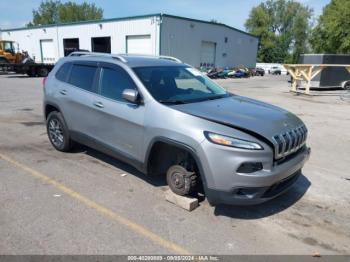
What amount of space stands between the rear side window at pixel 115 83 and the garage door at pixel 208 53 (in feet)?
107

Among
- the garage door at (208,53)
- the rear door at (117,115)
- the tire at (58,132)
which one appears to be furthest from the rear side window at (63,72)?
the garage door at (208,53)

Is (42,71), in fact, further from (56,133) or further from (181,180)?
(181,180)

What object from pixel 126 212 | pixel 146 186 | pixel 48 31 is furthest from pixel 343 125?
pixel 48 31

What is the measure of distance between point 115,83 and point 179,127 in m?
1.48

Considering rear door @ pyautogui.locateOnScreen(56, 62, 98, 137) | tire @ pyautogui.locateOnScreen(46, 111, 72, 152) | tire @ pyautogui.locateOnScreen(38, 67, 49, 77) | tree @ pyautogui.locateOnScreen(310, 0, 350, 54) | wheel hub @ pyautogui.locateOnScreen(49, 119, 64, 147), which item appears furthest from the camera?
tree @ pyautogui.locateOnScreen(310, 0, 350, 54)

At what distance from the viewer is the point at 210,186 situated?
3490 mm

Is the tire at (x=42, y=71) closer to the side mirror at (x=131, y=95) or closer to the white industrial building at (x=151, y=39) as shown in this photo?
the white industrial building at (x=151, y=39)

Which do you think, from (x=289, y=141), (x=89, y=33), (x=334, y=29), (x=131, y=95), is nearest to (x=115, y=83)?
(x=131, y=95)

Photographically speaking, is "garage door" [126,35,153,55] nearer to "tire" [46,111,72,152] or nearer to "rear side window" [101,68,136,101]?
"tire" [46,111,72,152]

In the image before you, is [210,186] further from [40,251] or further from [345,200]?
[345,200]

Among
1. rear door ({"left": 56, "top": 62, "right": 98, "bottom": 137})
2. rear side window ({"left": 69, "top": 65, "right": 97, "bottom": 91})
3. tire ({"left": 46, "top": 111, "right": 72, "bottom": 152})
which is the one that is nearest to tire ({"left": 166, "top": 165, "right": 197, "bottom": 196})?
rear door ({"left": 56, "top": 62, "right": 98, "bottom": 137})

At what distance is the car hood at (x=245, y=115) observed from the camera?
355 centimetres

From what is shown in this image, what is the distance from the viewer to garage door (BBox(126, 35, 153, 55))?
3092 cm

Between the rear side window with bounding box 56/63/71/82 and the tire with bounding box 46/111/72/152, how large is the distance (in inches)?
24.7
